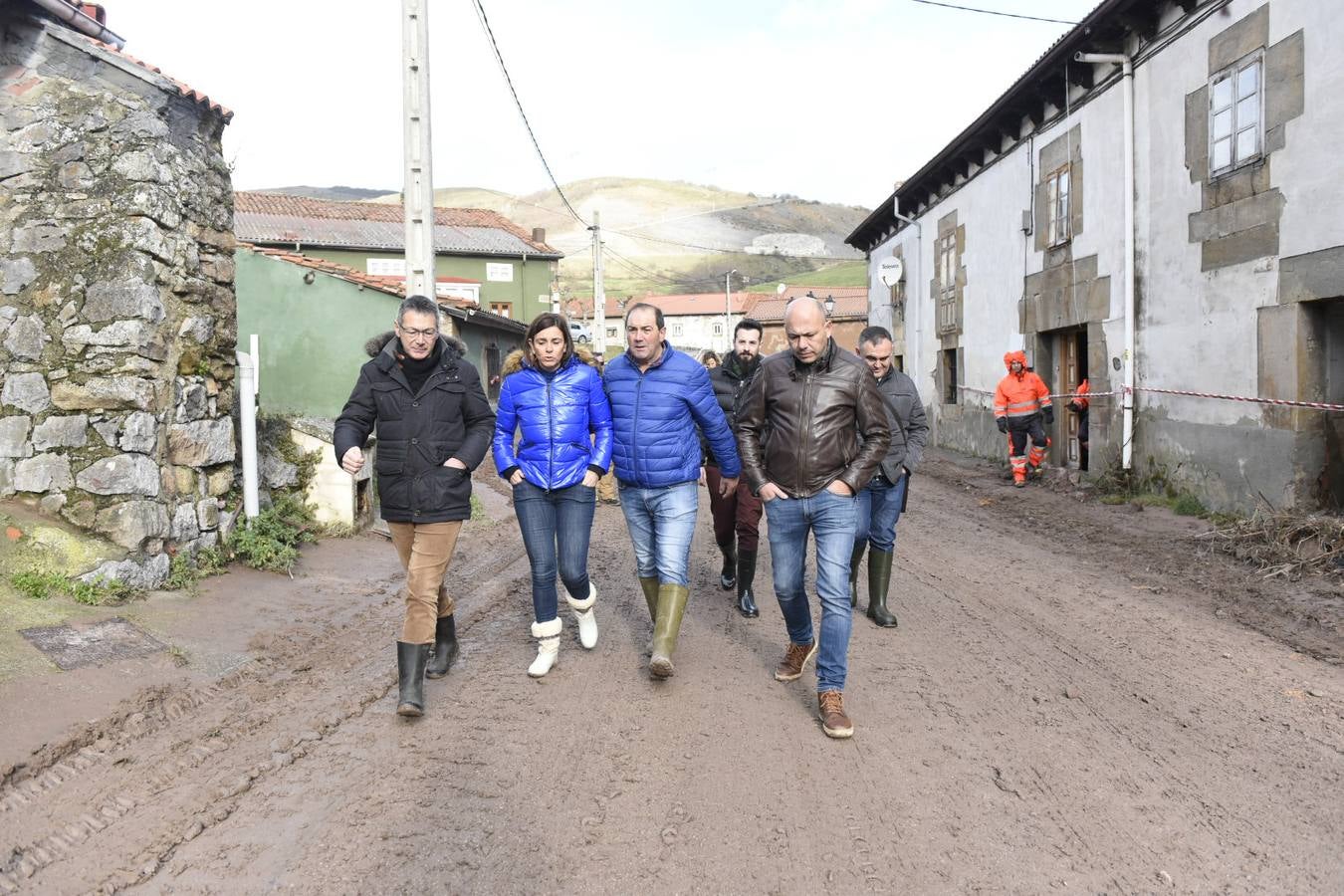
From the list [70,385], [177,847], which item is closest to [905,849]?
[177,847]

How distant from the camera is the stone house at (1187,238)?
8.38 m

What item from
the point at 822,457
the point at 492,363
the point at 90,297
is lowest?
the point at 822,457

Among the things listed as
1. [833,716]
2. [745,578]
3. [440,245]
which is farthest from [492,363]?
[833,716]

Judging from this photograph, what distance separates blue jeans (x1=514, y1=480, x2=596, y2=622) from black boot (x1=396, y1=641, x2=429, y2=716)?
72 cm

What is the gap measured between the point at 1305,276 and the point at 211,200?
9.24 metres

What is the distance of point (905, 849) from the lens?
3.02 metres

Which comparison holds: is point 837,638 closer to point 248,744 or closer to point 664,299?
point 248,744

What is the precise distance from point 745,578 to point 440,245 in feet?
108

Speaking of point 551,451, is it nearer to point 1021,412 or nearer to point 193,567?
point 193,567

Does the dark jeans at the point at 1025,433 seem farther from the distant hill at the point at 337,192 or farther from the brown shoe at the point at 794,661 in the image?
the distant hill at the point at 337,192

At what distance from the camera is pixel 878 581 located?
236 inches

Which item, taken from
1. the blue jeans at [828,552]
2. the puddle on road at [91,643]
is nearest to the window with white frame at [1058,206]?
the blue jeans at [828,552]

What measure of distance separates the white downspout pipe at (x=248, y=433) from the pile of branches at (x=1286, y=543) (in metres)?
7.70

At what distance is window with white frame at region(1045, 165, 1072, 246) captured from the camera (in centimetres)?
1315
